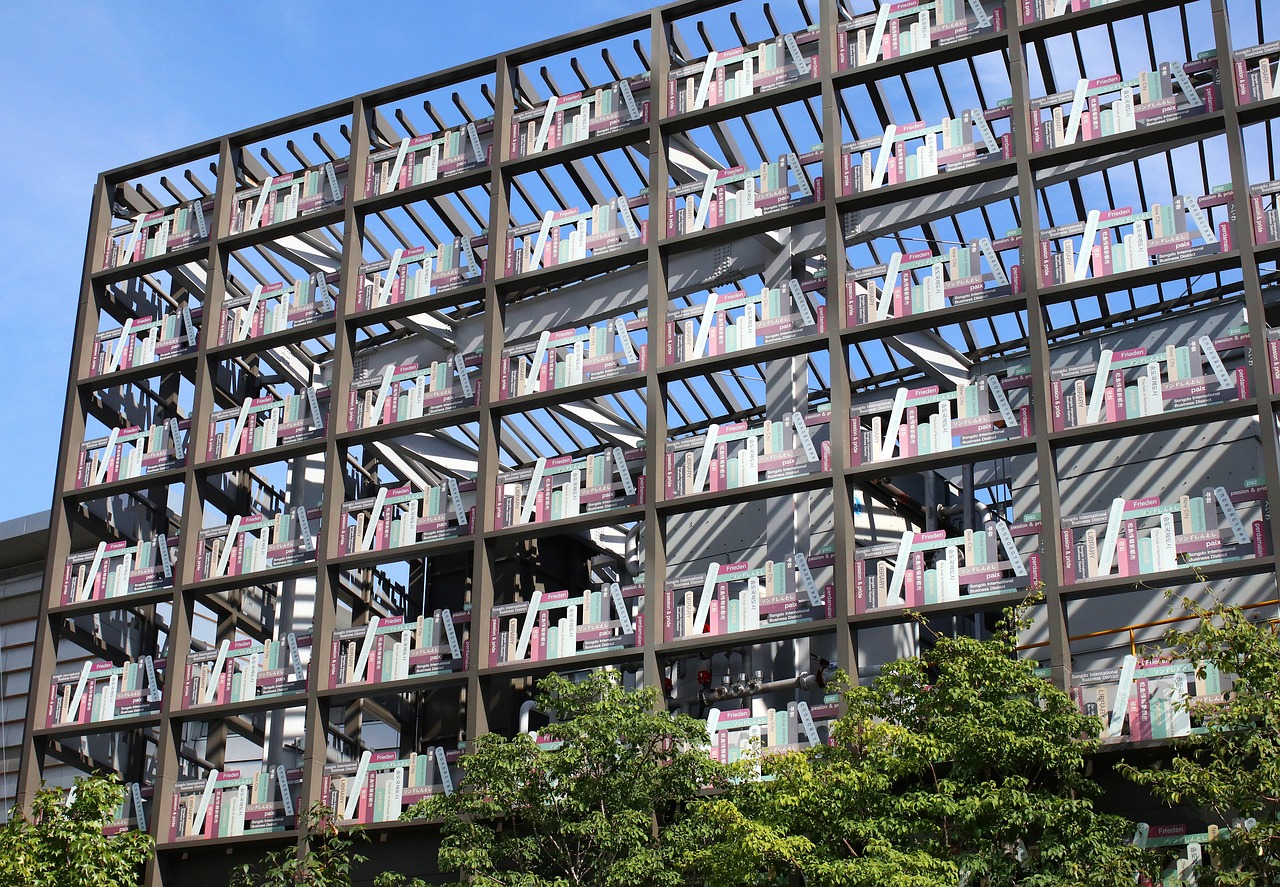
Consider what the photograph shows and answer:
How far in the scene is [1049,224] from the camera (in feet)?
142

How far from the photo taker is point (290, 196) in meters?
45.3

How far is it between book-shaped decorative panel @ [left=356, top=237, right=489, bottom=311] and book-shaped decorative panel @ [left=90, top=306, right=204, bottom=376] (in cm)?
495

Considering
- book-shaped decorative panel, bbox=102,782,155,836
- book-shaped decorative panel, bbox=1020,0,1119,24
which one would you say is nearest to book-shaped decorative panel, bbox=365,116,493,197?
book-shaped decorative panel, bbox=1020,0,1119,24

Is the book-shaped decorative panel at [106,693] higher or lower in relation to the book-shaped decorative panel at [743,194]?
lower

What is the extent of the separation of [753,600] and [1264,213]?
1191 centimetres

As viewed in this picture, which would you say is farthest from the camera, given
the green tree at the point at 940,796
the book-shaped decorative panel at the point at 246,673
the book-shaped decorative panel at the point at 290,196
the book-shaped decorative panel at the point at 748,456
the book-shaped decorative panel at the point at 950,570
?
the book-shaped decorative panel at the point at 290,196

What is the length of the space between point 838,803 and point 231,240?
2315cm

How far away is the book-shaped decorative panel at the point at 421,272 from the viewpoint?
4241 centimetres

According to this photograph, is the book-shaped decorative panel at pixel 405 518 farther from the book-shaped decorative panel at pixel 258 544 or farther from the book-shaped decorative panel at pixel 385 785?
the book-shaped decorative panel at pixel 385 785

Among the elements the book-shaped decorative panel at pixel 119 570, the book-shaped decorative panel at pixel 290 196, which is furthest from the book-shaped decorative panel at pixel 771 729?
the book-shaped decorative panel at pixel 290 196

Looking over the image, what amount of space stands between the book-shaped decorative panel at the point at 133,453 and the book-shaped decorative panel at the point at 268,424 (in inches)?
40.3

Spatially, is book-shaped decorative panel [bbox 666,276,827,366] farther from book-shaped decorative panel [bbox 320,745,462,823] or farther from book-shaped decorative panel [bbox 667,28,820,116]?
book-shaped decorative panel [bbox 320,745,462,823]

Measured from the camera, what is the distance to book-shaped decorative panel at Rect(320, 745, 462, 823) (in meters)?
38.1

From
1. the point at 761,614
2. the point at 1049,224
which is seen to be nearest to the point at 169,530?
the point at 761,614
